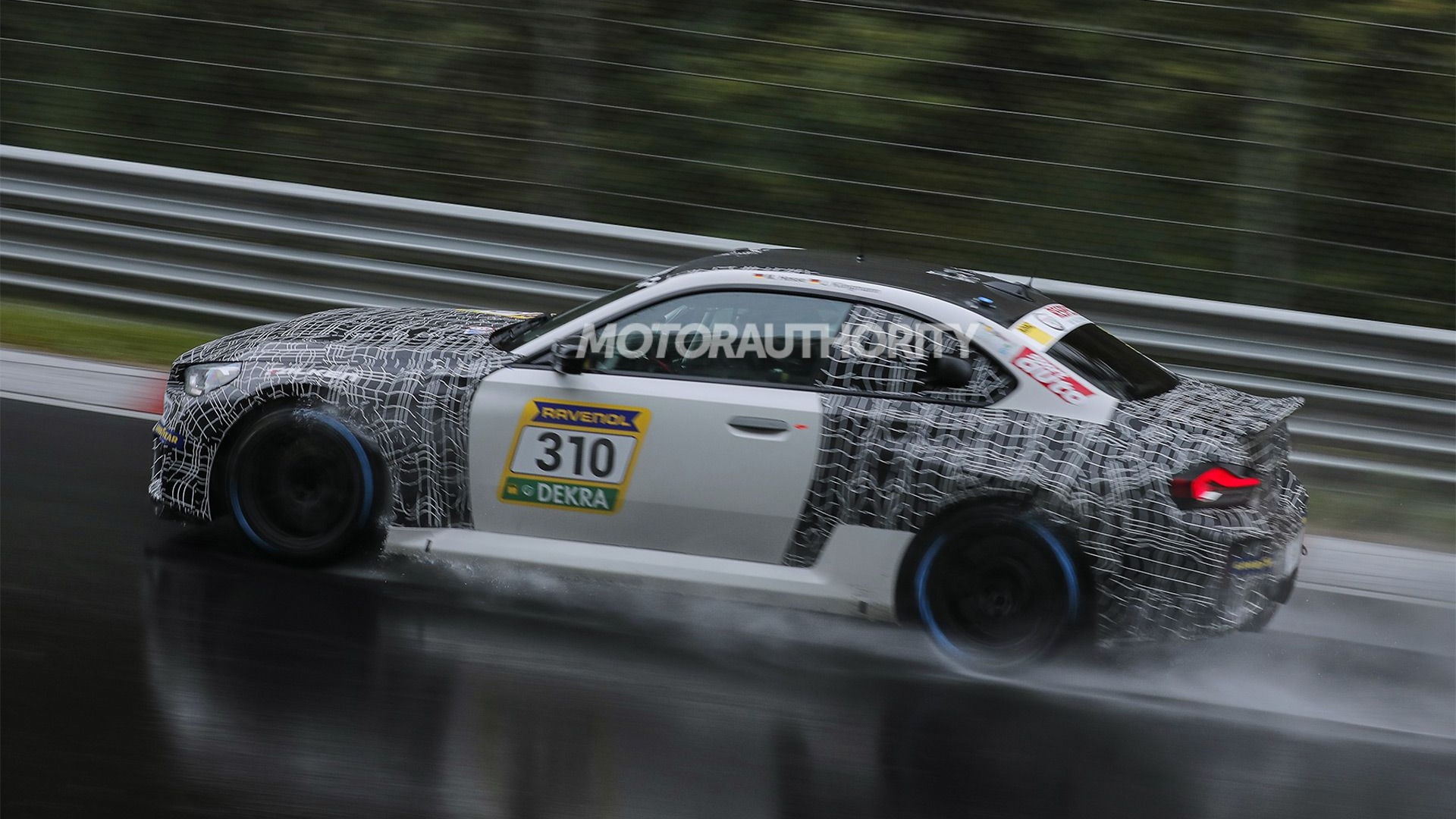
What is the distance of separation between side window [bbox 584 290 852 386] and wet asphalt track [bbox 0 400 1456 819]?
39.9 inches

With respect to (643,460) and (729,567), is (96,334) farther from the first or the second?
(729,567)

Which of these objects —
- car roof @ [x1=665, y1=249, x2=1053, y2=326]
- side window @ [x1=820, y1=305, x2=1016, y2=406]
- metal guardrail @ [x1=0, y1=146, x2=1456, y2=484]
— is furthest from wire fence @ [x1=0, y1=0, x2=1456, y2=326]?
side window @ [x1=820, y1=305, x2=1016, y2=406]

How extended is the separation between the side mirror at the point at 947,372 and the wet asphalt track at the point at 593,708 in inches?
41.2

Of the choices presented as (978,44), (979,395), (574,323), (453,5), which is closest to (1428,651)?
(979,395)

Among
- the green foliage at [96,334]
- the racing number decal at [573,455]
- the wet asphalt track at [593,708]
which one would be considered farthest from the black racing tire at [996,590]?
the green foliage at [96,334]

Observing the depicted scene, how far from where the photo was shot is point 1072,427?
5000mm

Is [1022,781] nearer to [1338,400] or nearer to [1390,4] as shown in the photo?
[1338,400]

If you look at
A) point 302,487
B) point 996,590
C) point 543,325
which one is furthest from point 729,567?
point 302,487

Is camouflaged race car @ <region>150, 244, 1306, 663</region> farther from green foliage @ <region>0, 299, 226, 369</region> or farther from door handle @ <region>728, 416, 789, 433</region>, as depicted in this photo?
green foliage @ <region>0, 299, 226, 369</region>

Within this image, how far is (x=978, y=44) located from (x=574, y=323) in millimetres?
4686

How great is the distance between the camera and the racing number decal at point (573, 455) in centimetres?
523

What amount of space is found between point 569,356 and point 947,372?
56.7 inches

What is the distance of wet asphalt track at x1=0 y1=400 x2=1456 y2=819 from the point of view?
13.7 ft

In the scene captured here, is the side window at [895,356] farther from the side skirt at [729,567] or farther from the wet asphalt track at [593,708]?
the wet asphalt track at [593,708]
